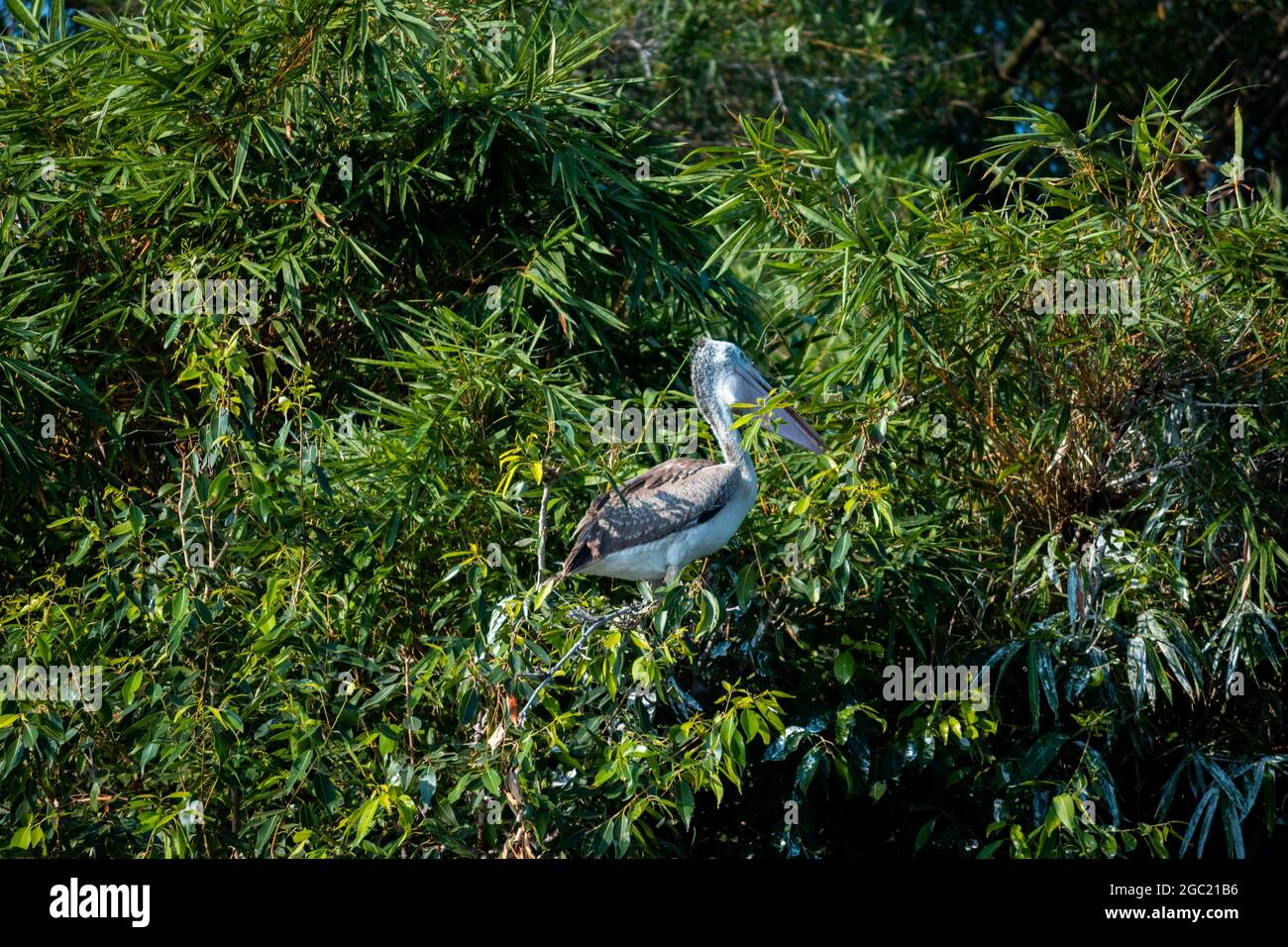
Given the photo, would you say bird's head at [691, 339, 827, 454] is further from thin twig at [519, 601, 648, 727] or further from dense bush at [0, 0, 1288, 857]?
thin twig at [519, 601, 648, 727]

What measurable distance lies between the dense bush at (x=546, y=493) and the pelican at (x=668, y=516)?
180 mm

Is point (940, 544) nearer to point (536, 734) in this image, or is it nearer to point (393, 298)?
point (536, 734)

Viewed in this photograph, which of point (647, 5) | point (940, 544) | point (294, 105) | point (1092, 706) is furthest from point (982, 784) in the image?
point (647, 5)

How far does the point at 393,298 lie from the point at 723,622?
10.0 feet

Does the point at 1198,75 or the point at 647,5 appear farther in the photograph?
the point at 1198,75

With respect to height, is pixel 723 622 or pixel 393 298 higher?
pixel 393 298

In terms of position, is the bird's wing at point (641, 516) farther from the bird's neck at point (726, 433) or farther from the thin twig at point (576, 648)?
the thin twig at point (576, 648)

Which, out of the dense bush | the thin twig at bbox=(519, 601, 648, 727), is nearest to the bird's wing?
the dense bush

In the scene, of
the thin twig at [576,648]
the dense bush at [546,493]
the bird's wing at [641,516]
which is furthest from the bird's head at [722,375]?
the thin twig at [576,648]

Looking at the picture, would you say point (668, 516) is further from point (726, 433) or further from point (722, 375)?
point (722, 375)

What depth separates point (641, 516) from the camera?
22.7 feet

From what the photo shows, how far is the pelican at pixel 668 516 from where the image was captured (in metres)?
6.91

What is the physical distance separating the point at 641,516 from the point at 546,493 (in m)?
0.59

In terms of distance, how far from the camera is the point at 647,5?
45.7ft
